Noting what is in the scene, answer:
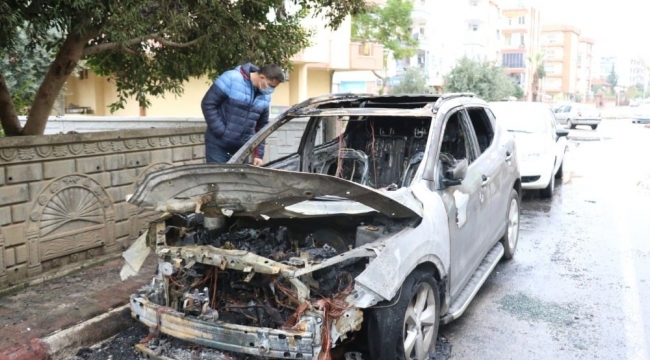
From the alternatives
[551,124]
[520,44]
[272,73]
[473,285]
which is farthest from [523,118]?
[520,44]

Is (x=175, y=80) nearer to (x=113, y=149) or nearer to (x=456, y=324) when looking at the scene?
(x=113, y=149)

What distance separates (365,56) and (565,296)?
1023 inches

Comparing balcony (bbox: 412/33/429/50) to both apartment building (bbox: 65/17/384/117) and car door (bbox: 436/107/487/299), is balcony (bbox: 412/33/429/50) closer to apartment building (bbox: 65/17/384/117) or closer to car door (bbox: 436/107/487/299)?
apartment building (bbox: 65/17/384/117)

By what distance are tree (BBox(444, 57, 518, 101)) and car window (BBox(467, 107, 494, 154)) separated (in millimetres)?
26303

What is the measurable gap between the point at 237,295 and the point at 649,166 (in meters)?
14.9

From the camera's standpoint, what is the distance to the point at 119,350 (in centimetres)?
454

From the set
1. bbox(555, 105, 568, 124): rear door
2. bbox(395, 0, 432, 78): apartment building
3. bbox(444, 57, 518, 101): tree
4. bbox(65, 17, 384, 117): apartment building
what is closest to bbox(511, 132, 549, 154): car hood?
bbox(65, 17, 384, 117): apartment building

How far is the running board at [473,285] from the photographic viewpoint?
4.41 metres

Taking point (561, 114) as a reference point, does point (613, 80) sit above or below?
above

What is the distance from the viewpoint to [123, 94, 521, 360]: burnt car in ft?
11.3

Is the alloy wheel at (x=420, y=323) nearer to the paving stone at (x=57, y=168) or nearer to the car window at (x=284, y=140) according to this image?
the paving stone at (x=57, y=168)

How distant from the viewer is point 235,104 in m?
6.12

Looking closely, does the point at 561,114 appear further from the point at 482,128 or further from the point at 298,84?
the point at 482,128

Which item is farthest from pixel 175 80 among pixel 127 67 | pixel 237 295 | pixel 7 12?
pixel 237 295
